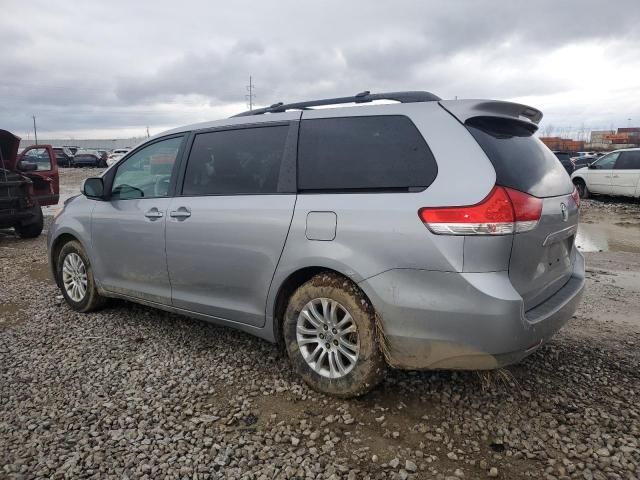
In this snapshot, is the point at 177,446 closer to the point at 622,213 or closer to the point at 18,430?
the point at 18,430

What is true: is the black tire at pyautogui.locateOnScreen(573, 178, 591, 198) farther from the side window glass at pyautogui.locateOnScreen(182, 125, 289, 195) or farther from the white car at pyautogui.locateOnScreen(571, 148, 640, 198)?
the side window glass at pyautogui.locateOnScreen(182, 125, 289, 195)

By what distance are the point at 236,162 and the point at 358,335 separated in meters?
1.58

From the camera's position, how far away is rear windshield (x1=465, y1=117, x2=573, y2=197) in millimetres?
2555

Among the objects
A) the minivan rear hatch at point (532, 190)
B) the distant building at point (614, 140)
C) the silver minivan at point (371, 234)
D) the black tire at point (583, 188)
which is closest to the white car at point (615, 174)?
the black tire at point (583, 188)

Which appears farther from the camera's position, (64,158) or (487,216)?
(64,158)

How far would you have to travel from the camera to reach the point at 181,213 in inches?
143

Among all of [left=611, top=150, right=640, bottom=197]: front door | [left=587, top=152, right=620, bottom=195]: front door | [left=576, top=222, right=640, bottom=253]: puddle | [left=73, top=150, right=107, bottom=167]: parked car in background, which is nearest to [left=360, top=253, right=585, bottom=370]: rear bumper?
[left=576, top=222, right=640, bottom=253]: puddle

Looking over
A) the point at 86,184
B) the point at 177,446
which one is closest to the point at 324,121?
the point at 177,446

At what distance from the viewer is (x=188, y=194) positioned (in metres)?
3.68

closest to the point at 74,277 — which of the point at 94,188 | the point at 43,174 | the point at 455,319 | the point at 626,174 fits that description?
the point at 94,188

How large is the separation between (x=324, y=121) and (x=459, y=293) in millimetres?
1443

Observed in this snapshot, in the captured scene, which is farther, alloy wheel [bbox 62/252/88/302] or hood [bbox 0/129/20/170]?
hood [bbox 0/129/20/170]

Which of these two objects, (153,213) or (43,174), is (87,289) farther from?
(43,174)

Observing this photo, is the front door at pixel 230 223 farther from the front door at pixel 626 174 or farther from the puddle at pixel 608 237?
the front door at pixel 626 174
